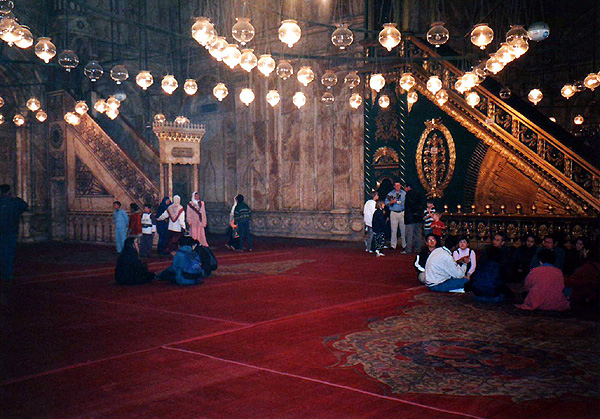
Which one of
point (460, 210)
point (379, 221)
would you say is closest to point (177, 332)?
point (379, 221)

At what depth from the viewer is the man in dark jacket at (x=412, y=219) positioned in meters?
12.9

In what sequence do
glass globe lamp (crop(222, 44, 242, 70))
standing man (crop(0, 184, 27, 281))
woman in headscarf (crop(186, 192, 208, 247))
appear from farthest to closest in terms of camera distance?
woman in headscarf (crop(186, 192, 208, 247)), standing man (crop(0, 184, 27, 281)), glass globe lamp (crop(222, 44, 242, 70))

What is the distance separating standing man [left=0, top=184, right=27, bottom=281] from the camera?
31.0ft

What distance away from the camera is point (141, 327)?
20.0ft

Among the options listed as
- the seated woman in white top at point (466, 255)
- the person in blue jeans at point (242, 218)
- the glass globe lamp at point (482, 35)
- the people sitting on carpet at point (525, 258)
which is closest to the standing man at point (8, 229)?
the person in blue jeans at point (242, 218)

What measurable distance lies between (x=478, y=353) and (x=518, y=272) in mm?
4366

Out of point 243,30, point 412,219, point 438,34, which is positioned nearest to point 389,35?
point 438,34

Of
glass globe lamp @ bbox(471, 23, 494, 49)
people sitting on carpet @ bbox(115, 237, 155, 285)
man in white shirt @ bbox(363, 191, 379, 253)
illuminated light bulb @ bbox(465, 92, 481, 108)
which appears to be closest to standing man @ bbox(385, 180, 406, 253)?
man in white shirt @ bbox(363, 191, 379, 253)

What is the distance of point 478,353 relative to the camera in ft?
16.4

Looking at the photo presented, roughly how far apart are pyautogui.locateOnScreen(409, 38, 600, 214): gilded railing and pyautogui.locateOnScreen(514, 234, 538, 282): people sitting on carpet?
3824mm

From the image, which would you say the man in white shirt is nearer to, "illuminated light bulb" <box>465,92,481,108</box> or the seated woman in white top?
"illuminated light bulb" <box>465,92,481,108</box>

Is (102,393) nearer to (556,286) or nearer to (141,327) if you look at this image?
(141,327)

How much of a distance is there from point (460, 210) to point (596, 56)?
6072mm

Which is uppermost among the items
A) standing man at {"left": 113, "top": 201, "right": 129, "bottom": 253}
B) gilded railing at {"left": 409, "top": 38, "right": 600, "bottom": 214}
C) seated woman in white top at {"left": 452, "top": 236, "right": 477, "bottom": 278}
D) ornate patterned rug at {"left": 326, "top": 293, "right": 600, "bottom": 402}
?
gilded railing at {"left": 409, "top": 38, "right": 600, "bottom": 214}
